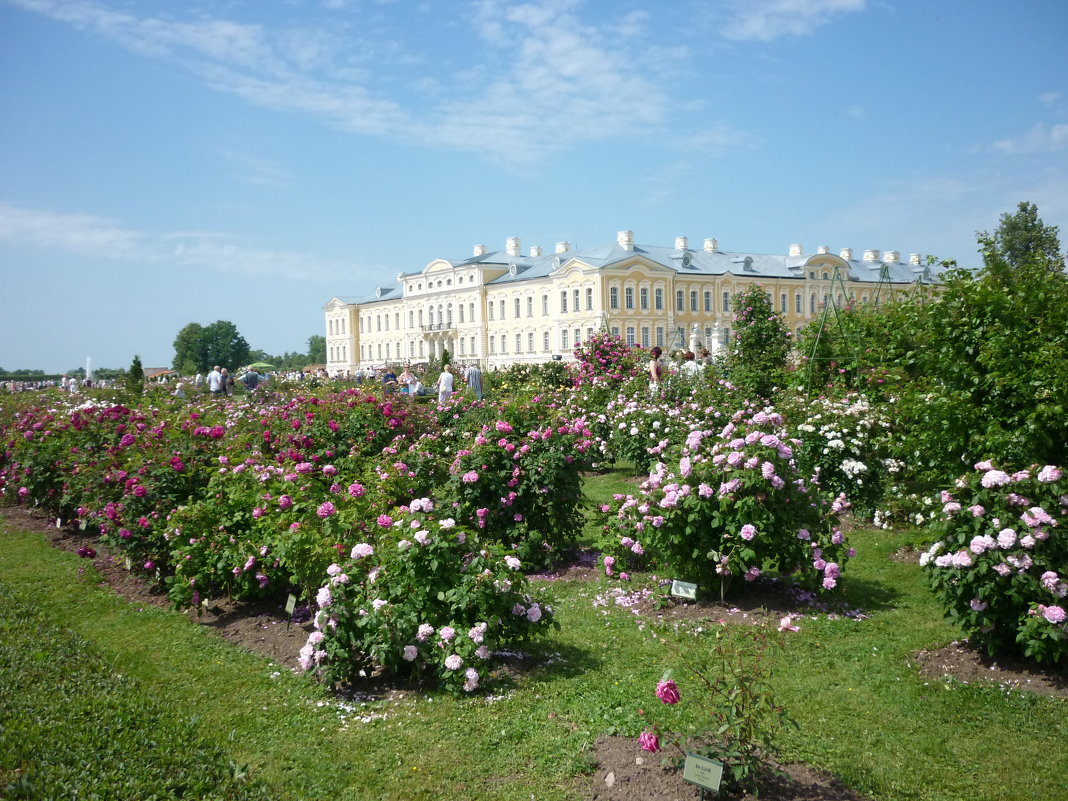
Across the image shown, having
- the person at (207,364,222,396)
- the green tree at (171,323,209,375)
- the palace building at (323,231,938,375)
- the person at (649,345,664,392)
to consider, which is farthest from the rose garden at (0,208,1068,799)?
the green tree at (171,323,209,375)

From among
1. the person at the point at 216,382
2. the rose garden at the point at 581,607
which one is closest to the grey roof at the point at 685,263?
the person at the point at 216,382

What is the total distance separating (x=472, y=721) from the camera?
371 cm

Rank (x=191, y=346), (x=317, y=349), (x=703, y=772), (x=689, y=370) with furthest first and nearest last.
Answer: (x=317, y=349) → (x=191, y=346) → (x=689, y=370) → (x=703, y=772)

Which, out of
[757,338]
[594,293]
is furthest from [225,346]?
[757,338]

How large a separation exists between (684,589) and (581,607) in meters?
0.74

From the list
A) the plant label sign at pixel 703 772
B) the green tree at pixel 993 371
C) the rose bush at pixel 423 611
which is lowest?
the plant label sign at pixel 703 772

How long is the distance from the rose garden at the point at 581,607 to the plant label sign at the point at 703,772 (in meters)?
0.11

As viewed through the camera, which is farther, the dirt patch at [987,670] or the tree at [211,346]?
the tree at [211,346]

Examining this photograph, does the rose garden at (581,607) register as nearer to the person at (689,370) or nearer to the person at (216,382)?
the person at (689,370)

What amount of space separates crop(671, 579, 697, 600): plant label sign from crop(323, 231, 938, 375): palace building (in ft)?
Result: 132

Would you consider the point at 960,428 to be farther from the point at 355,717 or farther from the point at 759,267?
the point at 759,267

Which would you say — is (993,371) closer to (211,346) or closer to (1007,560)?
(1007,560)

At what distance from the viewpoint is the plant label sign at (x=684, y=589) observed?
5.12m

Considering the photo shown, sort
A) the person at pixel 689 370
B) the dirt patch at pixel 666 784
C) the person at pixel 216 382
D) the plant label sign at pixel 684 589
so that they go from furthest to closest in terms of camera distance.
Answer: the person at pixel 216 382 → the person at pixel 689 370 → the plant label sign at pixel 684 589 → the dirt patch at pixel 666 784
